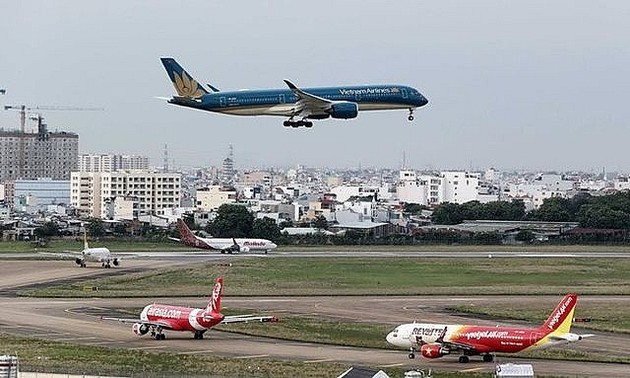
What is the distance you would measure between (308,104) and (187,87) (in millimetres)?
10117

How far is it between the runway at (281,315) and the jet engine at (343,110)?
15.6m

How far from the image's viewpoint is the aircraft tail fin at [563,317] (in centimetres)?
7894

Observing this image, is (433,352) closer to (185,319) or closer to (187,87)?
(185,319)

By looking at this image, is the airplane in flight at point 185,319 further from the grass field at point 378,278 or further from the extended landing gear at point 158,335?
the grass field at point 378,278

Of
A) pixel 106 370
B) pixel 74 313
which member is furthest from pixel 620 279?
pixel 106 370

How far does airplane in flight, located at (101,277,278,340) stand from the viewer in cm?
9100

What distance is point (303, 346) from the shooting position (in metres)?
86.8

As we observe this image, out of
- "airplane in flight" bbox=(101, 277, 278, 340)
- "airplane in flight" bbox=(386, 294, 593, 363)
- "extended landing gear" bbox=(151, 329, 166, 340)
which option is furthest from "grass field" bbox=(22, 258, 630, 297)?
"airplane in flight" bbox=(386, 294, 593, 363)

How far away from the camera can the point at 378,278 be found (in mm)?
144250

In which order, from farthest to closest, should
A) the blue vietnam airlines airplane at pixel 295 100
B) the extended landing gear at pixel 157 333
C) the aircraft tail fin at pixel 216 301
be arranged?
the blue vietnam airlines airplane at pixel 295 100, the extended landing gear at pixel 157 333, the aircraft tail fin at pixel 216 301

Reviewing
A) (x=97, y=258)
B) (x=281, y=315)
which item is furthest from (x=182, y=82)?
(x=97, y=258)

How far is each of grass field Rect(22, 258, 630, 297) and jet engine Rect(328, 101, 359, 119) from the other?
19.6m

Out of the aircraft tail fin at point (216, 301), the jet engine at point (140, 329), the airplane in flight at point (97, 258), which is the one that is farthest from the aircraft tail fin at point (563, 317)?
the airplane in flight at point (97, 258)

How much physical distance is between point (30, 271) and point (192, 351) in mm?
68737
